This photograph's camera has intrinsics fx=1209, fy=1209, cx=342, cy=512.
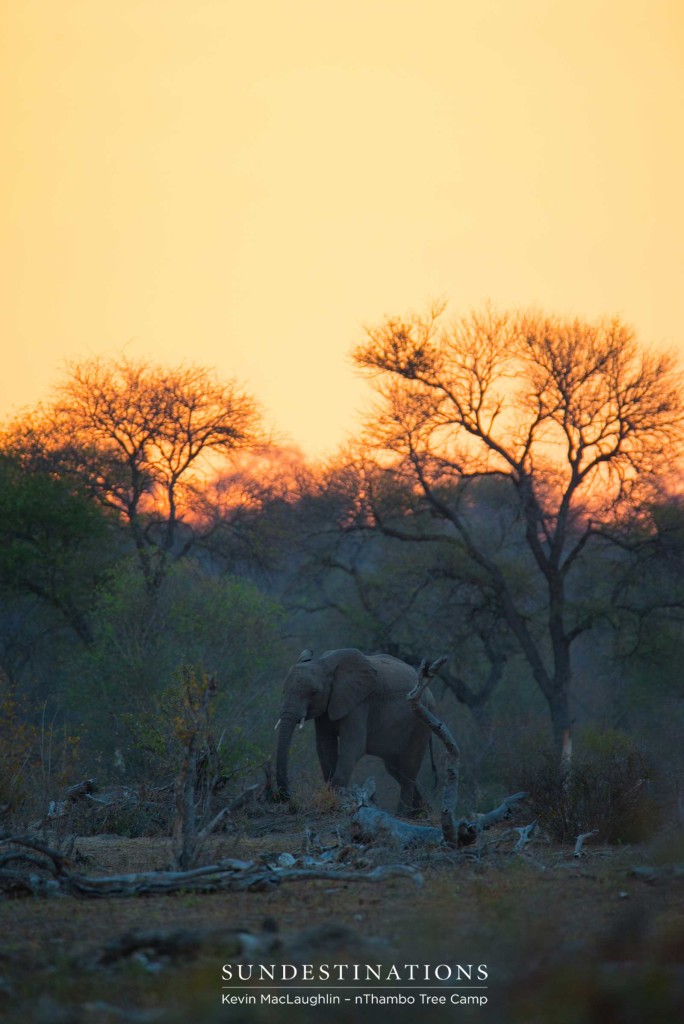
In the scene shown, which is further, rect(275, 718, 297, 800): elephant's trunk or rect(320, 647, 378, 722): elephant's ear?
rect(320, 647, 378, 722): elephant's ear

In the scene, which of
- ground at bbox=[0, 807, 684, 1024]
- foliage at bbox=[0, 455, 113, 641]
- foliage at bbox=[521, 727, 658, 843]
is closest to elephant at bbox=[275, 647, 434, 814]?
foliage at bbox=[521, 727, 658, 843]

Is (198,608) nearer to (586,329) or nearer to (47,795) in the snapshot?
(586,329)

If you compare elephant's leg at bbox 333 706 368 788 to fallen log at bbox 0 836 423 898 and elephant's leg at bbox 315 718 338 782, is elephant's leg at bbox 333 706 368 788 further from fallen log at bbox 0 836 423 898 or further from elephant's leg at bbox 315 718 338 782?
fallen log at bbox 0 836 423 898

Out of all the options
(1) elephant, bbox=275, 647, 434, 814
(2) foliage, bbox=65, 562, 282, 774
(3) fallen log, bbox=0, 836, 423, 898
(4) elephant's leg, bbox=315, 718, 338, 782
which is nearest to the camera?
(3) fallen log, bbox=0, 836, 423, 898

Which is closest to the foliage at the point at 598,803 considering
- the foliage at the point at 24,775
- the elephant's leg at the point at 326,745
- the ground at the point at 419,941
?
the ground at the point at 419,941

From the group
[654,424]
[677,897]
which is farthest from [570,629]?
[677,897]

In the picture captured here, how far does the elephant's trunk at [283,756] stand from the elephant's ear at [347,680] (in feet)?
2.57

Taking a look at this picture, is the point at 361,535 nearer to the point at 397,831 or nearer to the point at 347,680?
the point at 347,680

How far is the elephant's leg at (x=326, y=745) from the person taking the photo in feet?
53.5

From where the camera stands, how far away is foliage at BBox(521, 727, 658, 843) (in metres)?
10.9

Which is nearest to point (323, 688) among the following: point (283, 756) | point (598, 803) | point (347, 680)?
point (347, 680)

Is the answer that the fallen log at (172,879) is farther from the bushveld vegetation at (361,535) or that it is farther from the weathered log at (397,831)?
the bushveld vegetation at (361,535)

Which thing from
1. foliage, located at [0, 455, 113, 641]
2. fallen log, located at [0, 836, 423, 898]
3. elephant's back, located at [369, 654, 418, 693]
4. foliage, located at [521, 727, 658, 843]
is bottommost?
fallen log, located at [0, 836, 423, 898]

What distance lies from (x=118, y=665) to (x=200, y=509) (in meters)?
7.38
